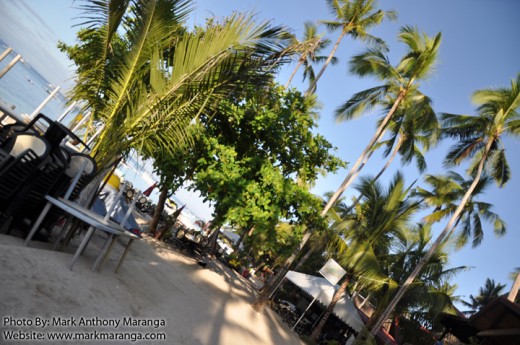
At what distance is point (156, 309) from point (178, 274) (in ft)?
12.7

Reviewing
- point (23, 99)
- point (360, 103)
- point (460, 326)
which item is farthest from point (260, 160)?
point (23, 99)

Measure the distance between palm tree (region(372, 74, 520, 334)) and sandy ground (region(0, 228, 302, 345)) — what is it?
33.4 feet

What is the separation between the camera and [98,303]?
3.78 metres

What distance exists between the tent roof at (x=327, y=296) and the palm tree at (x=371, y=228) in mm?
260

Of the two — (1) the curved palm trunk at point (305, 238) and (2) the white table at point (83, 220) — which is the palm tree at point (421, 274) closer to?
(1) the curved palm trunk at point (305, 238)

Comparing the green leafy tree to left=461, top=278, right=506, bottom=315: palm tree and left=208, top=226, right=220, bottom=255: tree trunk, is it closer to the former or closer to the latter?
left=208, top=226, right=220, bottom=255: tree trunk

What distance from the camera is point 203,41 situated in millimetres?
3900

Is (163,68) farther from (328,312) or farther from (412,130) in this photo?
(412,130)

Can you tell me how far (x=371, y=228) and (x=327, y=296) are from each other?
3.81m

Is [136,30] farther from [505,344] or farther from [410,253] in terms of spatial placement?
[410,253]

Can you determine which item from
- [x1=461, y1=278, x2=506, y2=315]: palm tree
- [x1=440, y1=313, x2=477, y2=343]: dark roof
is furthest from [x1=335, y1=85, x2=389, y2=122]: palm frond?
[x1=461, y1=278, x2=506, y2=315]: palm tree

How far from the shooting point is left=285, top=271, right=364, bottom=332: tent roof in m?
12.4

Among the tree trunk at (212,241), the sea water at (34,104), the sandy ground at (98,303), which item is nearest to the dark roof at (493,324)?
the sandy ground at (98,303)

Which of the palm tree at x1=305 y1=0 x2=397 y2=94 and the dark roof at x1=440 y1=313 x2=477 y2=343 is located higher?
the palm tree at x1=305 y1=0 x2=397 y2=94
